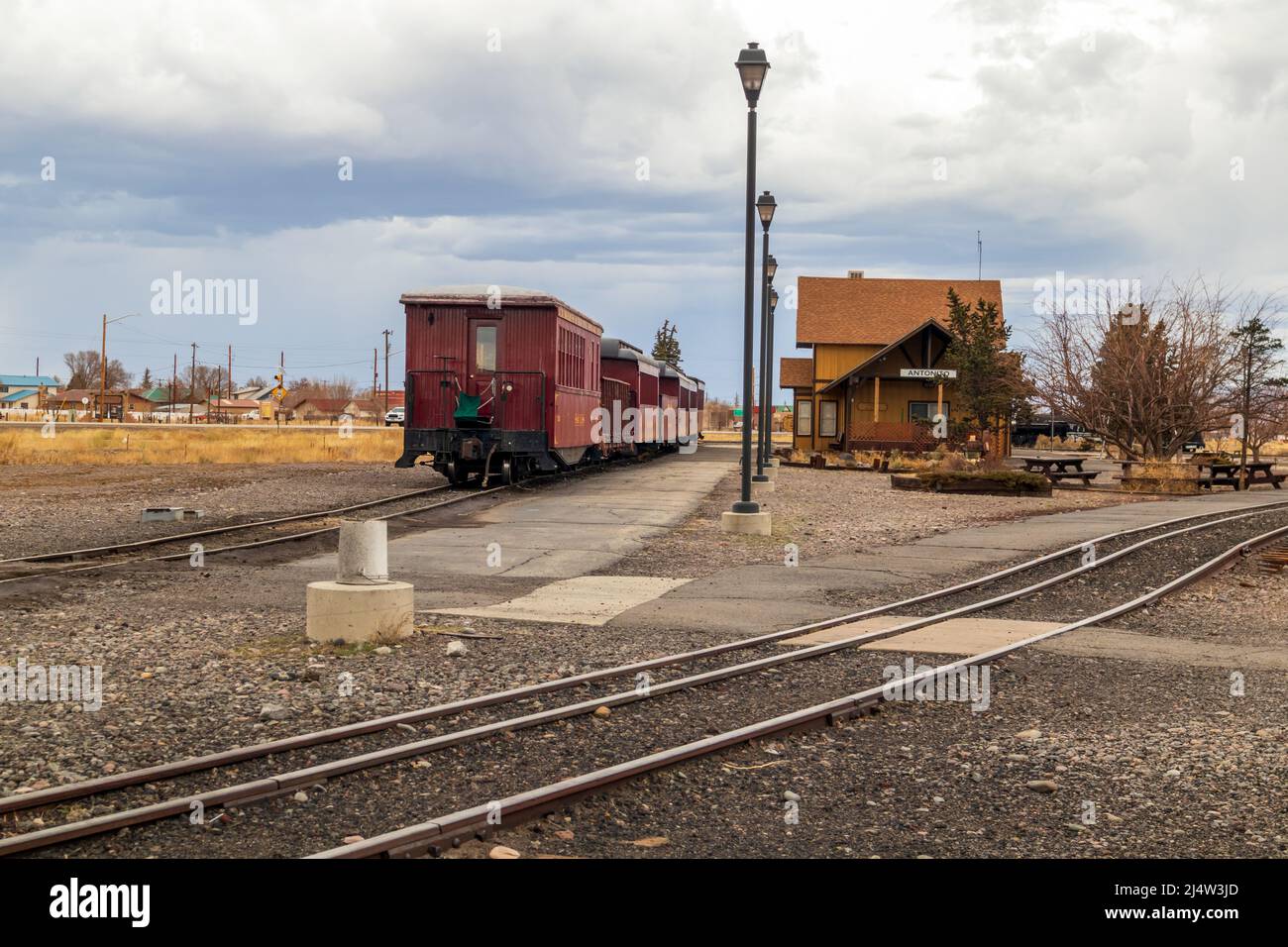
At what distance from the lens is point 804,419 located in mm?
52250

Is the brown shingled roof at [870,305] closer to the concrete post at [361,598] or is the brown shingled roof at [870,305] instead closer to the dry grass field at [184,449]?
the dry grass field at [184,449]

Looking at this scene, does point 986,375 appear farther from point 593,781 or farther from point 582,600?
point 593,781

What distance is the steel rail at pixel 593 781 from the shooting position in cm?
483

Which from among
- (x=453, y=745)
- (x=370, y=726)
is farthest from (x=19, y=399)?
(x=453, y=745)

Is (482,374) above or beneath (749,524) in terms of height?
above

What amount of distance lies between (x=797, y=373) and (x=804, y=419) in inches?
84.1

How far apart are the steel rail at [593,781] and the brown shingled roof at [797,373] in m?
42.8

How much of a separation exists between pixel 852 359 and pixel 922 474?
21.2m

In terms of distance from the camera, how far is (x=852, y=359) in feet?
164

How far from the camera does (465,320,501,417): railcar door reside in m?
23.6

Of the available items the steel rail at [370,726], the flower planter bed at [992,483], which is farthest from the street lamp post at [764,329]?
the steel rail at [370,726]

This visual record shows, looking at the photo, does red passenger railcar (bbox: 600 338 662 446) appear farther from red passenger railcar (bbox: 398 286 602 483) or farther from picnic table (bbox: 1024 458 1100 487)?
picnic table (bbox: 1024 458 1100 487)

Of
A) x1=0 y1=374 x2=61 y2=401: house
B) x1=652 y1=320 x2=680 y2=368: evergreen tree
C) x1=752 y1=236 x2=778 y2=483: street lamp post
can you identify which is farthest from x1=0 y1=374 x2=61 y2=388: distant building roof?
x1=752 y1=236 x2=778 y2=483: street lamp post

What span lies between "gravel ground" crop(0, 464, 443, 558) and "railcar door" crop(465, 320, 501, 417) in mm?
2621
